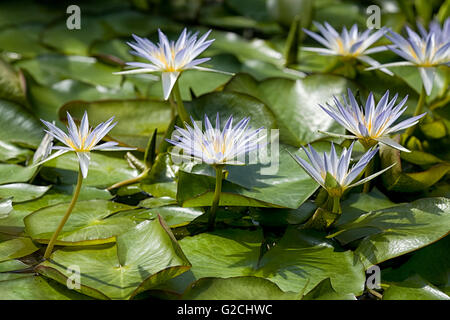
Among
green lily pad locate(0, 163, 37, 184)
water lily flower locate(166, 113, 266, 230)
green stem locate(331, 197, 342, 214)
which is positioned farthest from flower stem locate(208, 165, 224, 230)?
green lily pad locate(0, 163, 37, 184)

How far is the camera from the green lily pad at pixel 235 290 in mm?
1019

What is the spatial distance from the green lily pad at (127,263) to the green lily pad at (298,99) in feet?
1.69

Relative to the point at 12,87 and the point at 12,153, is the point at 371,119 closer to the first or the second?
the point at 12,153

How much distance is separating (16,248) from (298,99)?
0.87 m

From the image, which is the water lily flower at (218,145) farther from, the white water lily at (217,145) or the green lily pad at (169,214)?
the green lily pad at (169,214)

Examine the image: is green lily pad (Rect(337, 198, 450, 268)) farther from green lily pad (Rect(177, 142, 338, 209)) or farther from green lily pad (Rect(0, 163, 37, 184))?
green lily pad (Rect(0, 163, 37, 184))

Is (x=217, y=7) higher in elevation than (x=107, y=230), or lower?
higher

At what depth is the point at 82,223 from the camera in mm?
1237

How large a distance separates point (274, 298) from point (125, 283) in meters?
0.28

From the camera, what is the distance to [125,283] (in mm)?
A: 1053

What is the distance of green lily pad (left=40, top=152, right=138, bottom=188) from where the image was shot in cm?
143

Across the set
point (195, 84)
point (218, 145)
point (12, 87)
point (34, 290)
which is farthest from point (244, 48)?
point (34, 290)

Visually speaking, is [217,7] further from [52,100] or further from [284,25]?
[52,100]
